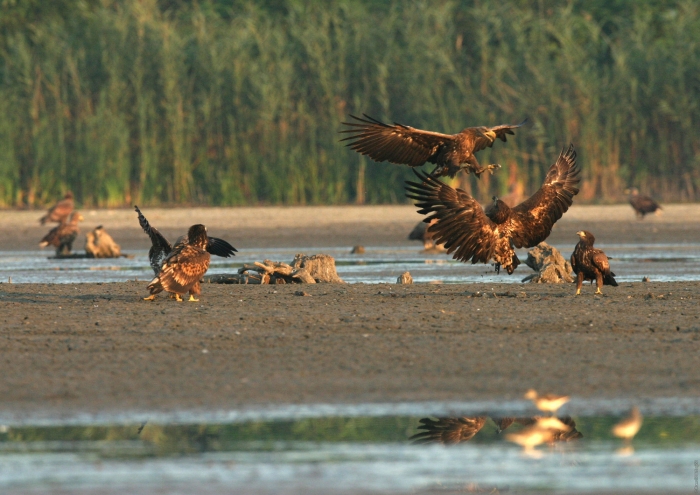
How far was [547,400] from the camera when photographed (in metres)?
7.03

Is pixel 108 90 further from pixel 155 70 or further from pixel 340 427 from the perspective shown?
pixel 340 427

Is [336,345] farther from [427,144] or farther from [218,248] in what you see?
[427,144]

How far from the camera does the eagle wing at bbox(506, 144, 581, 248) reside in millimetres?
11828

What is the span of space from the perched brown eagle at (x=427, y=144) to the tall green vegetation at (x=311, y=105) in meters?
14.8

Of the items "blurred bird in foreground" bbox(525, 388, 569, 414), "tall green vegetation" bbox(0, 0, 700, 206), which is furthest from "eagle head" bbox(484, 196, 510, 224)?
"tall green vegetation" bbox(0, 0, 700, 206)

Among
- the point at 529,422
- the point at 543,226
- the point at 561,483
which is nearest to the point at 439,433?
the point at 529,422

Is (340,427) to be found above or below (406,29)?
below

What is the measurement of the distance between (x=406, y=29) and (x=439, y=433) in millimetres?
23491

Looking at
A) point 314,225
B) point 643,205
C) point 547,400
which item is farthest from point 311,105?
point 547,400

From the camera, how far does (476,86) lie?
29141mm

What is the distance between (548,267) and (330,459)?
8156 mm

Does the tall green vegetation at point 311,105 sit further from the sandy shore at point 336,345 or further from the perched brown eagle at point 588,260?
the perched brown eagle at point 588,260

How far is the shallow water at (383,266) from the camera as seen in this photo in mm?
15328

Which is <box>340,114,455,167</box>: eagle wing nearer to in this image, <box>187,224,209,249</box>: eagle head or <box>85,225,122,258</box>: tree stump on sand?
<box>187,224,209,249</box>: eagle head
